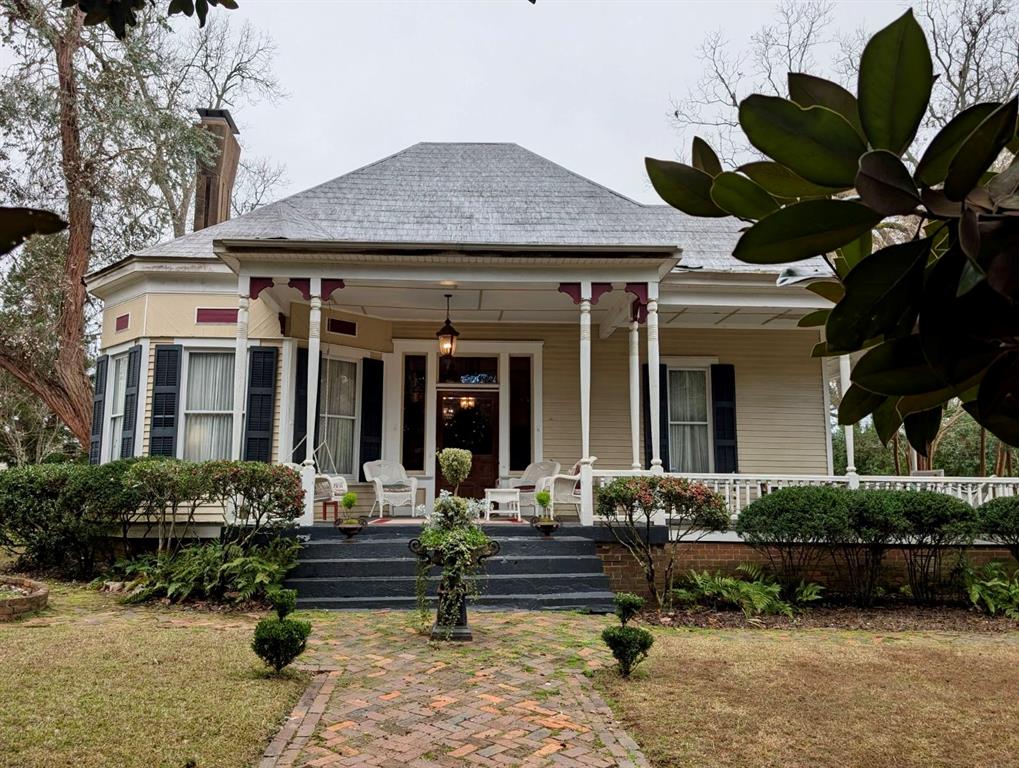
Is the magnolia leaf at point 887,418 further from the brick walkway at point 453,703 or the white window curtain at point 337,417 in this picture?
the white window curtain at point 337,417

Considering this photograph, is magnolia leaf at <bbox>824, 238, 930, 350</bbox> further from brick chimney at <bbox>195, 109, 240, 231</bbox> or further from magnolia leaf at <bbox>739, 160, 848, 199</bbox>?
brick chimney at <bbox>195, 109, 240, 231</bbox>

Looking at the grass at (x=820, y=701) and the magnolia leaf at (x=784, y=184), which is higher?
the magnolia leaf at (x=784, y=184)

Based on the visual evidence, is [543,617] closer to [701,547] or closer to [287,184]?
[701,547]

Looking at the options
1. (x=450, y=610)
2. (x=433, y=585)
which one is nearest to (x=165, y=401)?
(x=433, y=585)

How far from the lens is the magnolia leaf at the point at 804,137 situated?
3.01 ft

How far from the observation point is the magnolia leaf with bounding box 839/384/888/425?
1361mm

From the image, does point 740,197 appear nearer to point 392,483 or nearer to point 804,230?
point 804,230

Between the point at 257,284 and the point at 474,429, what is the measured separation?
4.37 meters

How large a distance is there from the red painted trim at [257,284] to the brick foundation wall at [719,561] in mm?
5210

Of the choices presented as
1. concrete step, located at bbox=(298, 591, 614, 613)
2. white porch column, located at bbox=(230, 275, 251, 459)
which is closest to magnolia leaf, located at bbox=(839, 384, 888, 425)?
concrete step, located at bbox=(298, 591, 614, 613)

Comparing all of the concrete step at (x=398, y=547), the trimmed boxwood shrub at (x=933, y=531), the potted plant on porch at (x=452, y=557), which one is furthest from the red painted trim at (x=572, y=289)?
the trimmed boxwood shrub at (x=933, y=531)

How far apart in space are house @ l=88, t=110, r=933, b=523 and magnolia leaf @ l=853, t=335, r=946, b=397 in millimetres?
7897

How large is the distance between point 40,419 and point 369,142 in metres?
72.6

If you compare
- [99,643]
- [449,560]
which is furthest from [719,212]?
[99,643]
